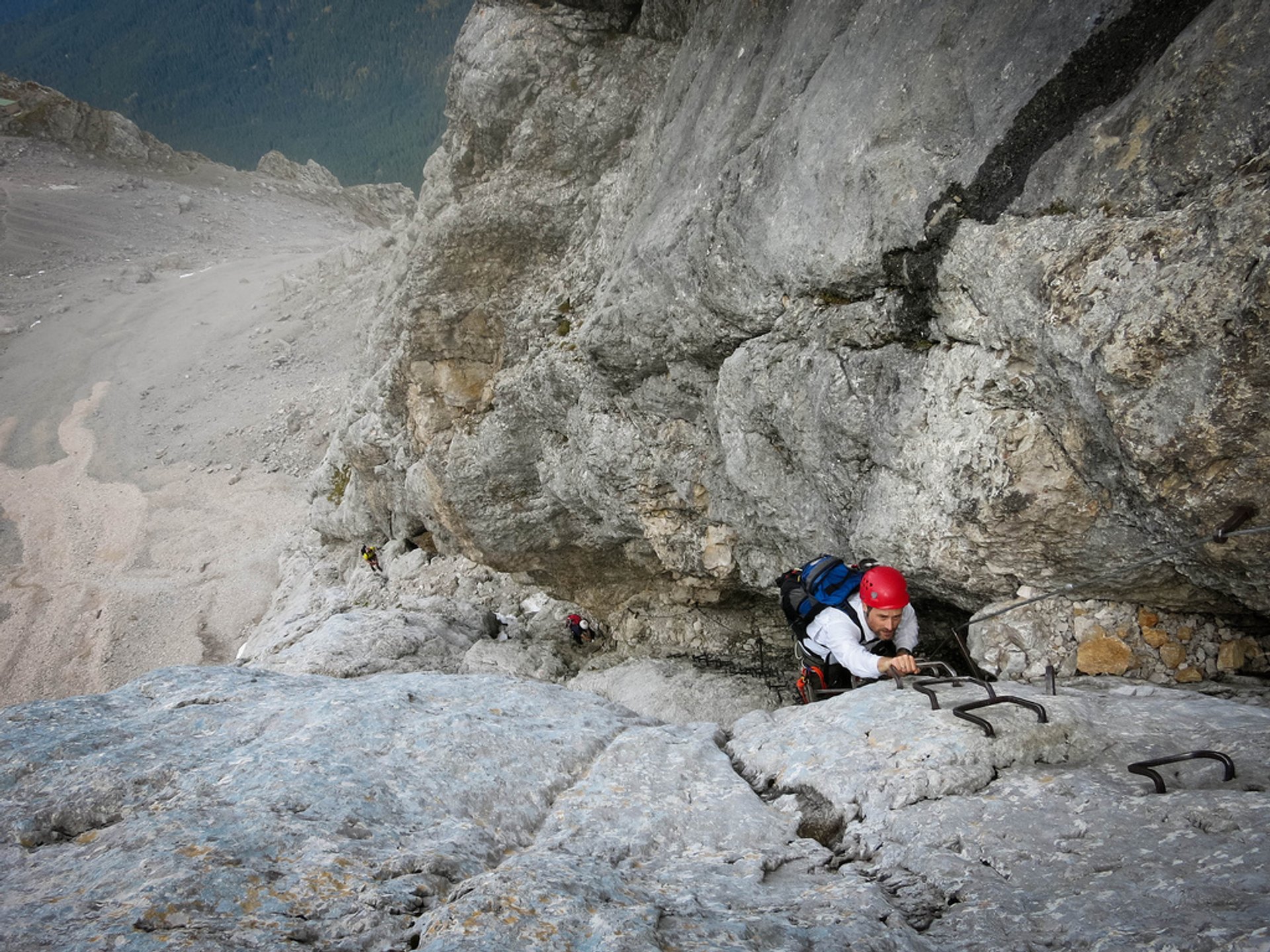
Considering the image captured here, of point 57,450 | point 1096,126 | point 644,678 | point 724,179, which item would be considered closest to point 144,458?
point 57,450

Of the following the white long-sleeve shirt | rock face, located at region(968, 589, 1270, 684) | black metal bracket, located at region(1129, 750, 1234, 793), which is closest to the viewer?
black metal bracket, located at region(1129, 750, 1234, 793)

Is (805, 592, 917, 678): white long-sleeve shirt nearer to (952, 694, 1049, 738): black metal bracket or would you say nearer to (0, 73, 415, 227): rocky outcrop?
(952, 694, 1049, 738): black metal bracket

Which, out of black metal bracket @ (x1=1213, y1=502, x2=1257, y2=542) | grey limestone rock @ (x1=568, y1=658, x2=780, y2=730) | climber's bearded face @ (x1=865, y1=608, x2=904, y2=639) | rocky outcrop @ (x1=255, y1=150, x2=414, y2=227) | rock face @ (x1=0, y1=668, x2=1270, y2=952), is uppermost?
rocky outcrop @ (x1=255, y1=150, x2=414, y2=227)

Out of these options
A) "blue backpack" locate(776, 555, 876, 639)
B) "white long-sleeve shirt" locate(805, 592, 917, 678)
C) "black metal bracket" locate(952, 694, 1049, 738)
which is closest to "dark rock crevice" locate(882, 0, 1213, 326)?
"blue backpack" locate(776, 555, 876, 639)

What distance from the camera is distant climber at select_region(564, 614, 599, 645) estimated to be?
1384 cm

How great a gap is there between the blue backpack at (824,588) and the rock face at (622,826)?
1.16 m

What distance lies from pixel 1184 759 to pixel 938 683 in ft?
7.31

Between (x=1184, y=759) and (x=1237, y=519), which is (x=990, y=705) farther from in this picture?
(x=1237, y=519)

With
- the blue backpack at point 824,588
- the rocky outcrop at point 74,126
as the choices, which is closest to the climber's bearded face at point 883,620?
the blue backpack at point 824,588

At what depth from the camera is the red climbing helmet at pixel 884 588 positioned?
693 cm

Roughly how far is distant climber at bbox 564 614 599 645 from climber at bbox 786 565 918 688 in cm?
650

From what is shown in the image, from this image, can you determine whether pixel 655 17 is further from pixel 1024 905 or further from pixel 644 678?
pixel 1024 905

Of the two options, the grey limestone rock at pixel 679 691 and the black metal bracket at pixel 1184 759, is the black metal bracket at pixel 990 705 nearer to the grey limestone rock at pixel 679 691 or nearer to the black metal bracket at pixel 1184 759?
the black metal bracket at pixel 1184 759

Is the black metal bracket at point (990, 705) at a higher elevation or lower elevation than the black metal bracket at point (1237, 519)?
lower
